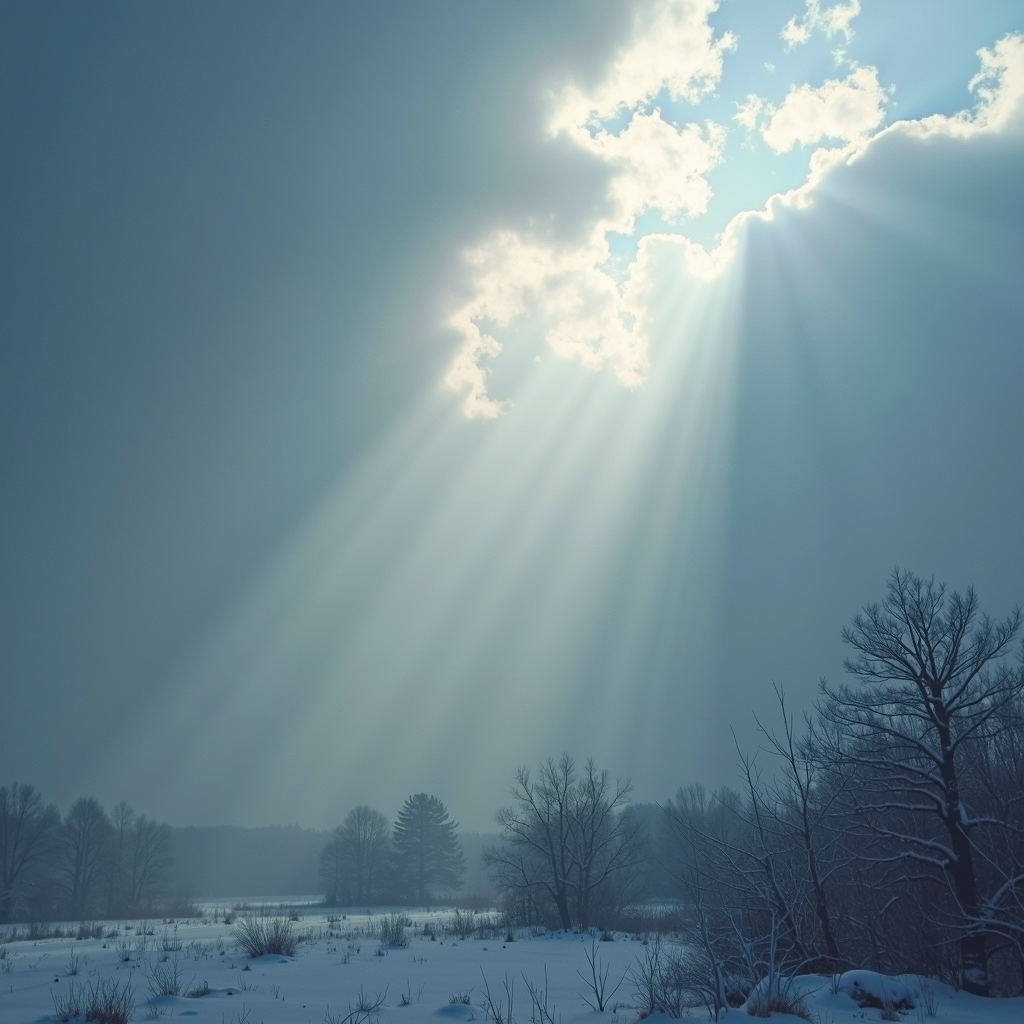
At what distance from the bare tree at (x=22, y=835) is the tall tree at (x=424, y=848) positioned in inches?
1472

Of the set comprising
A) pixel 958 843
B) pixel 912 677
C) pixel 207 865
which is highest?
pixel 912 677

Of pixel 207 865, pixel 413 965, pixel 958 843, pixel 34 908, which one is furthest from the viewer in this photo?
pixel 207 865

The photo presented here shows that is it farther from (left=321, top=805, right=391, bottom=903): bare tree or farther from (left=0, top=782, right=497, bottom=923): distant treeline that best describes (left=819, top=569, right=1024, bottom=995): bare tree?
(left=321, top=805, right=391, bottom=903): bare tree

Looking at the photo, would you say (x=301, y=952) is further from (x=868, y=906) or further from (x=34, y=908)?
(x=34, y=908)

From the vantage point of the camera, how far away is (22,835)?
7150 centimetres

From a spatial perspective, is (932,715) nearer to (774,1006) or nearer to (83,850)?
(774,1006)

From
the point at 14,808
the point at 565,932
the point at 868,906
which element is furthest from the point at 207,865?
the point at 868,906

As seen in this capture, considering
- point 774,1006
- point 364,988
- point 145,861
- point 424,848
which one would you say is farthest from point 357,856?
point 774,1006

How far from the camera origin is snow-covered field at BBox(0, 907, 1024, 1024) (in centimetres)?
1116

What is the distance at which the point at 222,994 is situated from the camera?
13086 millimetres

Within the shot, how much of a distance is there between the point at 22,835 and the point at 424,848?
42209 millimetres

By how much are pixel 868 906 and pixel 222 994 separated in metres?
15.6

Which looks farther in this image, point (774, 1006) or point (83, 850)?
point (83, 850)

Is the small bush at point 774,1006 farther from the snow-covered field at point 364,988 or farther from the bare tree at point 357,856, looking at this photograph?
the bare tree at point 357,856
